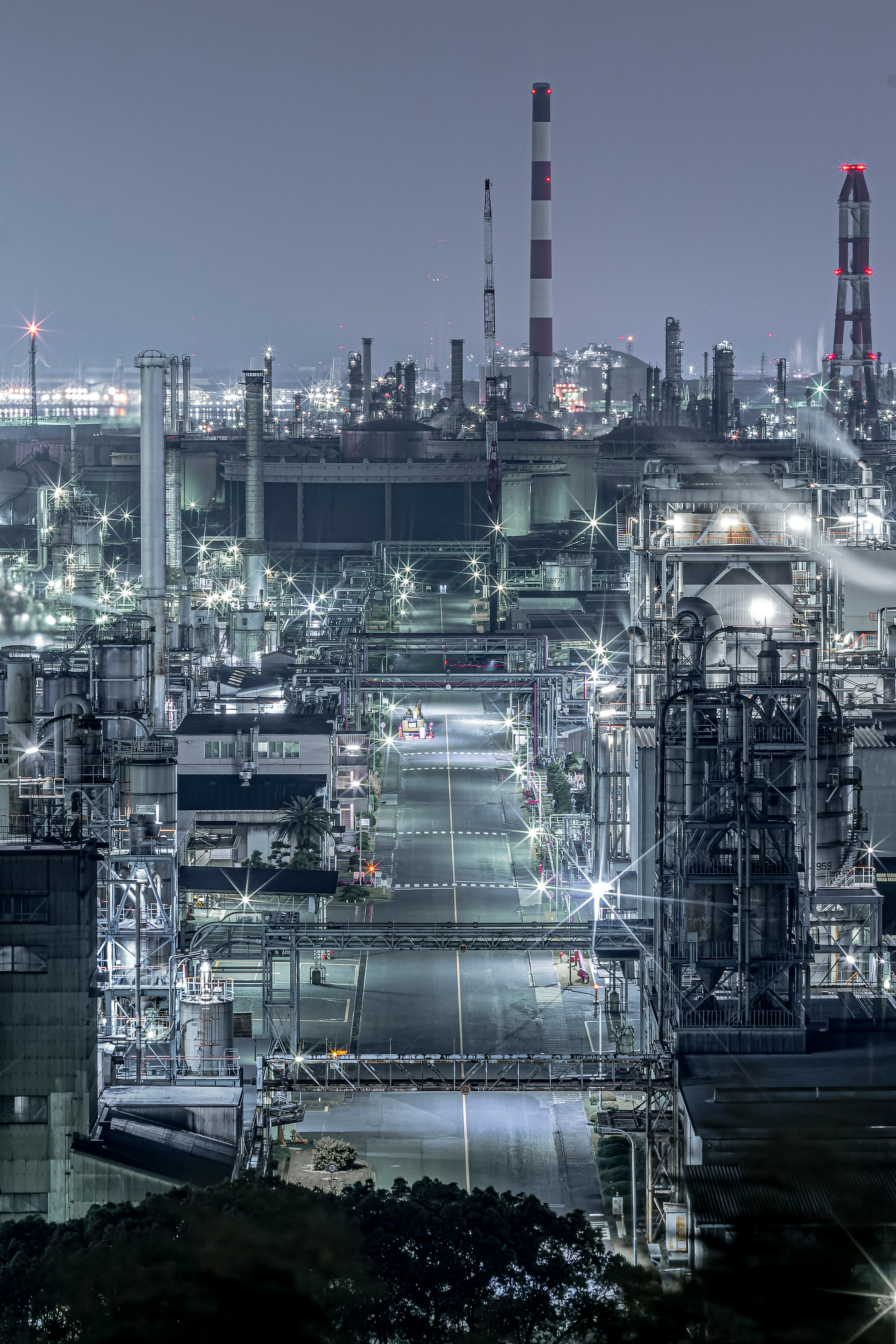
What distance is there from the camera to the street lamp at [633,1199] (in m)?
22.2

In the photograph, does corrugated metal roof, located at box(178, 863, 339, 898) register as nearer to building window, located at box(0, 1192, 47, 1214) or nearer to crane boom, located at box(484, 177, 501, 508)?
building window, located at box(0, 1192, 47, 1214)

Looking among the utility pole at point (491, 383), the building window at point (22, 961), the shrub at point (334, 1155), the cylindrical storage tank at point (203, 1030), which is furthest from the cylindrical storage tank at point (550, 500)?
the building window at point (22, 961)

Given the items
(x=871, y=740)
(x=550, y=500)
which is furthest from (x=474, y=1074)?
(x=550, y=500)

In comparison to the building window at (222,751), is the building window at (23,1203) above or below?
below

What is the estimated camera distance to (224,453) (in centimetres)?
10194

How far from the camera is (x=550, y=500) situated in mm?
101125

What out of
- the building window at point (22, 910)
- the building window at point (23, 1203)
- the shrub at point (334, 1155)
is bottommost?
the shrub at point (334, 1155)

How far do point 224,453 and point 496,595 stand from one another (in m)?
31.5

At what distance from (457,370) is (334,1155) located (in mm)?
96899

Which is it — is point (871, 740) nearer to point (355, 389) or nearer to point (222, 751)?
point (222, 751)

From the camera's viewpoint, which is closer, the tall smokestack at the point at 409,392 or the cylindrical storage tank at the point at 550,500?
the cylindrical storage tank at the point at 550,500

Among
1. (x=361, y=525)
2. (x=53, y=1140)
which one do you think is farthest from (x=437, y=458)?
(x=53, y=1140)

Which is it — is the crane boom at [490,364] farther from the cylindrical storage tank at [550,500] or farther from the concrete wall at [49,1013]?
the concrete wall at [49,1013]

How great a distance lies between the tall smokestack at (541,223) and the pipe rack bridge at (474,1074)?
9391 cm
